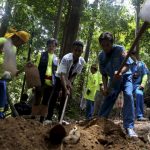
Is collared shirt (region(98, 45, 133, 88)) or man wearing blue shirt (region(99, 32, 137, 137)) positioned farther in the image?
collared shirt (region(98, 45, 133, 88))

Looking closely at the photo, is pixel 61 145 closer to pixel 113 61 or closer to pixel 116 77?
pixel 116 77

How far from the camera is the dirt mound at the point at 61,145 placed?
518 centimetres

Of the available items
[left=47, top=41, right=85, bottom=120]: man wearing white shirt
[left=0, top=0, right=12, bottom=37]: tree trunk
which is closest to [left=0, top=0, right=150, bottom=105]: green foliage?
[left=0, top=0, right=12, bottom=37]: tree trunk

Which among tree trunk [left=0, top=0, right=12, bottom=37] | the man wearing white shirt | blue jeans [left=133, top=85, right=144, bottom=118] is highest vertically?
tree trunk [left=0, top=0, right=12, bottom=37]

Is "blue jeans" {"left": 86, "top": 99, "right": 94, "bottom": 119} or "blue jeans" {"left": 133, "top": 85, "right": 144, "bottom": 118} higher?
"blue jeans" {"left": 133, "top": 85, "right": 144, "bottom": 118}

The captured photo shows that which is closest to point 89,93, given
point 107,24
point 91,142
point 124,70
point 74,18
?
point 74,18

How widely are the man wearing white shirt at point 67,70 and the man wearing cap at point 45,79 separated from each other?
0.16 meters

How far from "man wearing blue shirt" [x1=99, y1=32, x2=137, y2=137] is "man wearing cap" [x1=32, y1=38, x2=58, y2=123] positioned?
161cm

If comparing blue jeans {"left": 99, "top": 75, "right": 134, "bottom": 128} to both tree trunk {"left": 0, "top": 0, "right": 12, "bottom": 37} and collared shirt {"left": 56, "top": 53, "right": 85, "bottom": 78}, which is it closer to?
collared shirt {"left": 56, "top": 53, "right": 85, "bottom": 78}

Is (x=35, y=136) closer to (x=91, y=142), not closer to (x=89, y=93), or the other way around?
(x=91, y=142)

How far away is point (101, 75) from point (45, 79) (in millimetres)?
1245

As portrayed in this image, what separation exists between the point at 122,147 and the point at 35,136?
1.29 metres

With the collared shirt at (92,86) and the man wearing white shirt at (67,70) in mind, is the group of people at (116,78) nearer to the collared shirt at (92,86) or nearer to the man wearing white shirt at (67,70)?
the man wearing white shirt at (67,70)

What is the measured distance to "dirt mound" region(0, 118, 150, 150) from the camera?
5.18m
